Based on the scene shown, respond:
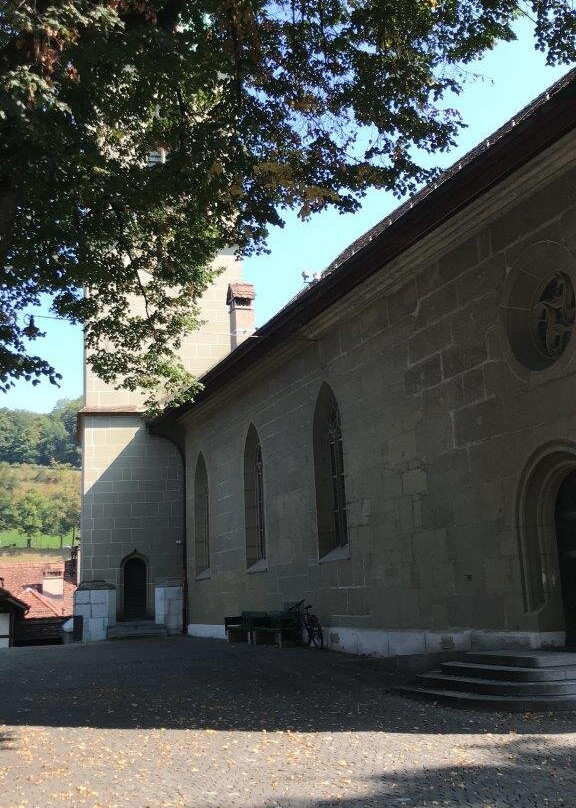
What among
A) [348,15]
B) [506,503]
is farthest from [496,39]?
[506,503]

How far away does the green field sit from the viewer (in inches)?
3759

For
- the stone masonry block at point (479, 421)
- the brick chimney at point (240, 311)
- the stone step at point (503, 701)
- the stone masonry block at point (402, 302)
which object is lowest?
the stone step at point (503, 701)

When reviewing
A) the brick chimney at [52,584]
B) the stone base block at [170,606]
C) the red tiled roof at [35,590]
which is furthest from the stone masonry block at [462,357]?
the brick chimney at [52,584]

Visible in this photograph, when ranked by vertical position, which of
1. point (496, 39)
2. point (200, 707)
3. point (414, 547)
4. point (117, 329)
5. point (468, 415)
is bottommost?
point (200, 707)

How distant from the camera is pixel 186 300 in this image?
39.3ft

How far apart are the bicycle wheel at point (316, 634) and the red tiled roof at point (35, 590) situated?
82.3ft

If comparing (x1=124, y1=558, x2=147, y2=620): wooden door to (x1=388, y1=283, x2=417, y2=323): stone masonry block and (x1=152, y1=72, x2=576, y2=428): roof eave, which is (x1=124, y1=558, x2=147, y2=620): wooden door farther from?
(x1=388, y1=283, x2=417, y2=323): stone masonry block

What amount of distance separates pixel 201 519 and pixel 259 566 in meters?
4.89

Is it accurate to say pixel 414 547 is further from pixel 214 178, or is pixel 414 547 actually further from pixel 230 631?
pixel 230 631

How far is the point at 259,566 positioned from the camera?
16.1m

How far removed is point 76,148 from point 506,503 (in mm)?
5695

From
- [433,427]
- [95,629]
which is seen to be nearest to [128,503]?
[95,629]

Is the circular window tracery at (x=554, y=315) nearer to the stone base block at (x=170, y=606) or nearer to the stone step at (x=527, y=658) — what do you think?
the stone step at (x=527, y=658)

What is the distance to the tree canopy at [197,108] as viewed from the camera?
6.39 metres
